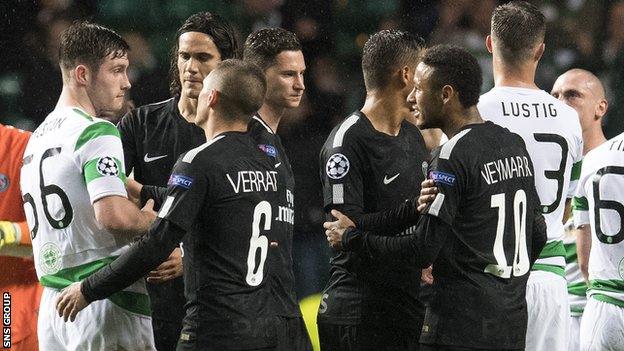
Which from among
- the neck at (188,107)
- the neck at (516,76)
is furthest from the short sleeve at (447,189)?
the neck at (188,107)

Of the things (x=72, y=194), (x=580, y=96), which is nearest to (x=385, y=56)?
(x=72, y=194)

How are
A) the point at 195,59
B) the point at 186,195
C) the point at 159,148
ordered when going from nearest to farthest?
1. the point at 186,195
2. the point at 159,148
3. the point at 195,59

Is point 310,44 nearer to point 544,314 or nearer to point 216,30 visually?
point 216,30

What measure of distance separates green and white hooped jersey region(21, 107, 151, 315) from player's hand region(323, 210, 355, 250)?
2.91 ft

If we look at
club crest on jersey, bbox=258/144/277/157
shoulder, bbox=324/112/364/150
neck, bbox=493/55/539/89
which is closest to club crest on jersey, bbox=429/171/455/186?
club crest on jersey, bbox=258/144/277/157

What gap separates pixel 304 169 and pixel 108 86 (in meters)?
4.09

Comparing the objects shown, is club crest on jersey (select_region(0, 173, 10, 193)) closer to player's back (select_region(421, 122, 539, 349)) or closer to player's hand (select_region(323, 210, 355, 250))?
player's hand (select_region(323, 210, 355, 250))

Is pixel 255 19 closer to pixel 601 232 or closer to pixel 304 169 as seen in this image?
pixel 304 169

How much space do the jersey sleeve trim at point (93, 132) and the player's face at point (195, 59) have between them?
812 millimetres

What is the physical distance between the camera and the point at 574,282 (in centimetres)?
710

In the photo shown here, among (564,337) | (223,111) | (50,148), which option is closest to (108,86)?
(50,148)

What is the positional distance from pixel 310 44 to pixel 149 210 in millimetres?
5344

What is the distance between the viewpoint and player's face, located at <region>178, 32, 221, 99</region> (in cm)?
550

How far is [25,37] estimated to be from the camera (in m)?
9.45
